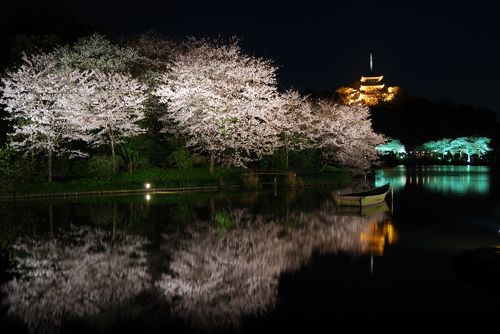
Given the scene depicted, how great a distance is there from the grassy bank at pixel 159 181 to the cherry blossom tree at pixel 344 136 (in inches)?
125

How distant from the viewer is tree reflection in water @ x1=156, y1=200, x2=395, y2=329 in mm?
9266

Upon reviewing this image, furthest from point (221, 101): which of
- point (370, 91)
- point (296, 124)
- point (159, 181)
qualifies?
point (370, 91)

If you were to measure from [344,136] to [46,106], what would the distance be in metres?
22.3

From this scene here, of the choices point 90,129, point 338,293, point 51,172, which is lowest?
point 338,293

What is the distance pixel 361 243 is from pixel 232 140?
18979mm

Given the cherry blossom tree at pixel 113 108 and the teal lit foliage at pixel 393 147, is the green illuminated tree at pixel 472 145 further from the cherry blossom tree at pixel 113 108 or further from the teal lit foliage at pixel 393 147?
the cherry blossom tree at pixel 113 108

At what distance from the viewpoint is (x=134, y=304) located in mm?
9164

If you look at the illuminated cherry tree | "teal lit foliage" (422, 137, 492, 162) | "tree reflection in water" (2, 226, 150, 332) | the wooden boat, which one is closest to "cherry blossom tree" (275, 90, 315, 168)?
the wooden boat

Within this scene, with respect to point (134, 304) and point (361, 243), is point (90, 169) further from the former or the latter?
point (134, 304)

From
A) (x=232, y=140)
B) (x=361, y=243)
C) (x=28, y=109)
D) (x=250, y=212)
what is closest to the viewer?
(x=361, y=243)

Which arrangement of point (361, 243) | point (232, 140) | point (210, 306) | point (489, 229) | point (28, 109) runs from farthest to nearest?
point (232, 140) → point (28, 109) → point (489, 229) → point (361, 243) → point (210, 306)

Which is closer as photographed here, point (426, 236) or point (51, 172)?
point (426, 236)

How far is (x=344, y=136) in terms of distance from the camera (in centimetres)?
4056

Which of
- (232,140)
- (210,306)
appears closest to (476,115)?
(232,140)
